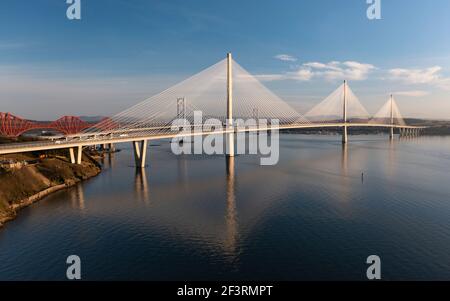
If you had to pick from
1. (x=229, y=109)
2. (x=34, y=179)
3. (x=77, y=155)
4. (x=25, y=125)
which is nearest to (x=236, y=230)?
(x=34, y=179)

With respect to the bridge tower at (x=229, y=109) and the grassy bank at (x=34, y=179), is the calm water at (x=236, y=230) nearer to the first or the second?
the grassy bank at (x=34, y=179)

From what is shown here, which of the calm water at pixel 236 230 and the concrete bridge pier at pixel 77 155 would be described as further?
the concrete bridge pier at pixel 77 155

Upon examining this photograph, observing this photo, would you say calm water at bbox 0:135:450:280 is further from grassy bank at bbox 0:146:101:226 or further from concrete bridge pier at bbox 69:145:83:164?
concrete bridge pier at bbox 69:145:83:164

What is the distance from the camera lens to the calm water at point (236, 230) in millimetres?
15617

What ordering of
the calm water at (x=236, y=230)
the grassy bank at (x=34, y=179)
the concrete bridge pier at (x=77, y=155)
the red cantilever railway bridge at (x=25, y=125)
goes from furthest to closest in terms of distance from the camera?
1. the red cantilever railway bridge at (x=25, y=125)
2. the concrete bridge pier at (x=77, y=155)
3. the grassy bank at (x=34, y=179)
4. the calm water at (x=236, y=230)

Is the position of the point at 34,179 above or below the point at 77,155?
below

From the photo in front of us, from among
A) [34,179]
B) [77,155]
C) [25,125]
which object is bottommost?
[34,179]

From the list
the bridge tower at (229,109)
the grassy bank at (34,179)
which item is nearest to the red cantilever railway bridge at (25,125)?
the grassy bank at (34,179)

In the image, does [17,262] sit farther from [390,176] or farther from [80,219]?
[390,176]

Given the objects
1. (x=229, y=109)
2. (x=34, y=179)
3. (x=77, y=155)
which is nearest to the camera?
(x=34, y=179)

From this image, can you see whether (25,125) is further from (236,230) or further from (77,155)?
(236,230)

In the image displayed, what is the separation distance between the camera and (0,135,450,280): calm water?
15617 mm

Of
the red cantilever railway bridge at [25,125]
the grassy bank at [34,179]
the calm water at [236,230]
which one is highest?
the red cantilever railway bridge at [25,125]

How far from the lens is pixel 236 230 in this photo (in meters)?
20.8
